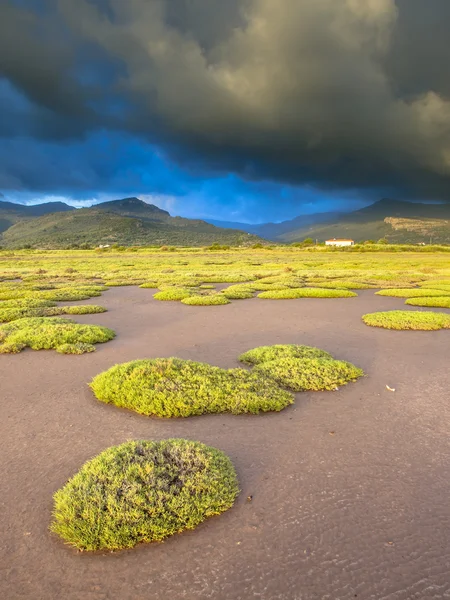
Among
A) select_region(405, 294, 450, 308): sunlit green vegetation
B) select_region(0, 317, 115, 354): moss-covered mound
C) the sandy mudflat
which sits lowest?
the sandy mudflat

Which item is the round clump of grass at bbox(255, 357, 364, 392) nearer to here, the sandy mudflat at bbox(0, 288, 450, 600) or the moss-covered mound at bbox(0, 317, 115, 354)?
the sandy mudflat at bbox(0, 288, 450, 600)

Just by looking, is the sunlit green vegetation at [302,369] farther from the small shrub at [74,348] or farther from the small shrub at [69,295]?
the small shrub at [69,295]

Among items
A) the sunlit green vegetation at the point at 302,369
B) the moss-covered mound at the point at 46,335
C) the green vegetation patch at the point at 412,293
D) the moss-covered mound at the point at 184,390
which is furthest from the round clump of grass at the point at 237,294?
the moss-covered mound at the point at 184,390

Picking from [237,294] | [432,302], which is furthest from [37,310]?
[432,302]

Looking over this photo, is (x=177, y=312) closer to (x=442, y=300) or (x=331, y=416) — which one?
(x=331, y=416)

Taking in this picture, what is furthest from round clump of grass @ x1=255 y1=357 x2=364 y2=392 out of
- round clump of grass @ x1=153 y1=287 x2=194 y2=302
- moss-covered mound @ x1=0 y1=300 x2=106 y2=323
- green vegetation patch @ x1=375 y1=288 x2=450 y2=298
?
green vegetation patch @ x1=375 y1=288 x2=450 y2=298

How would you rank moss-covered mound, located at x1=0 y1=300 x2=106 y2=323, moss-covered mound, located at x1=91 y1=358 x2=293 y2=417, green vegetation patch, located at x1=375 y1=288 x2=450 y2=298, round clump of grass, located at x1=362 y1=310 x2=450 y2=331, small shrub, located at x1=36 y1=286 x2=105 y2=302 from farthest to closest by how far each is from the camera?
small shrub, located at x1=36 y1=286 x2=105 y2=302
green vegetation patch, located at x1=375 y1=288 x2=450 y2=298
moss-covered mound, located at x1=0 y1=300 x2=106 y2=323
round clump of grass, located at x1=362 y1=310 x2=450 y2=331
moss-covered mound, located at x1=91 y1=358 x2=293 y2=417
